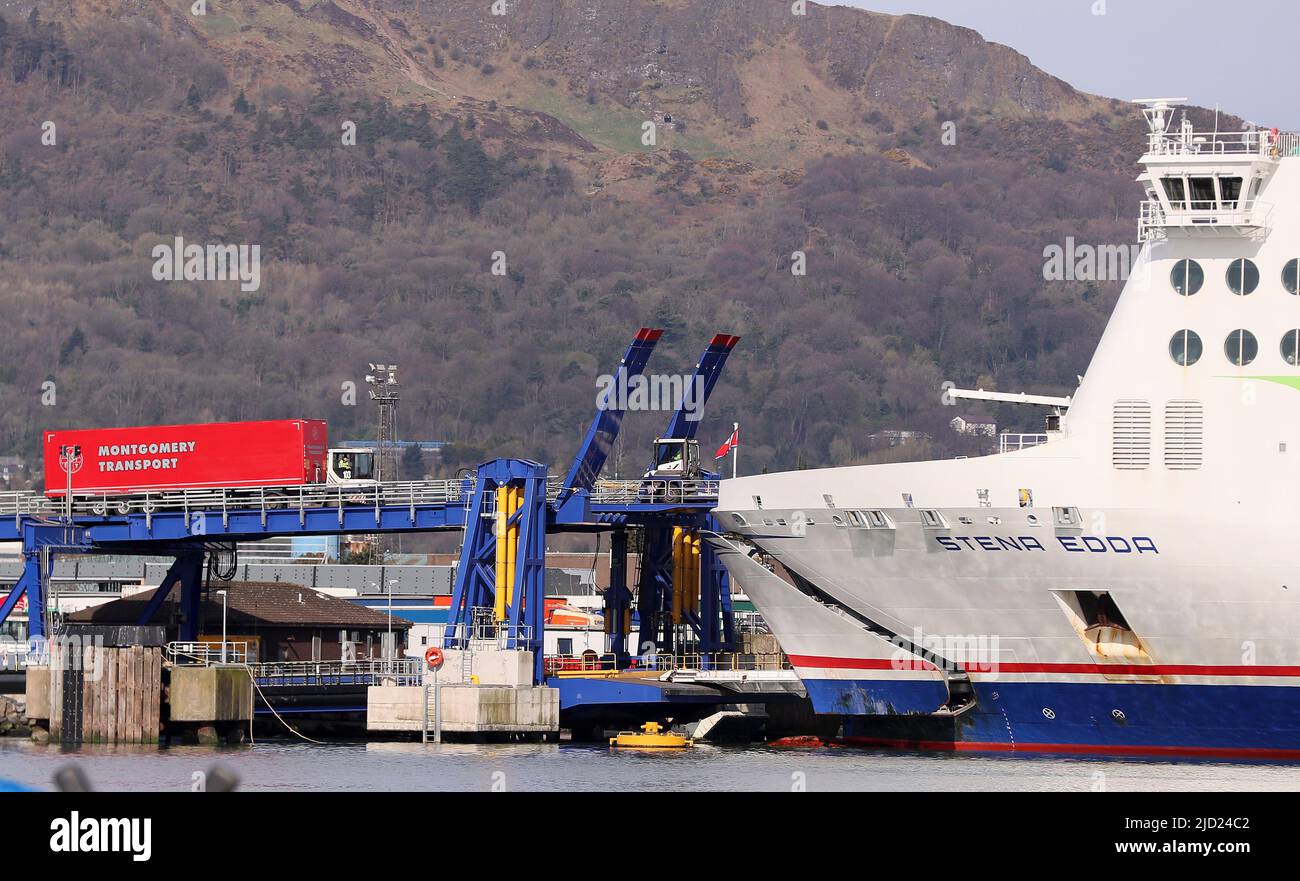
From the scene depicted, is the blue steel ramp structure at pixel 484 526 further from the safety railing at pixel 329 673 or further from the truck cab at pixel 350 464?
the safety railing at pixel 329 673

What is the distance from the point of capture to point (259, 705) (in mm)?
74562

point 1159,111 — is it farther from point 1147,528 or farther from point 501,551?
point 501,551

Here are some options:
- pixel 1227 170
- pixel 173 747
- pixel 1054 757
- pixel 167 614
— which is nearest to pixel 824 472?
pixel 1054 757

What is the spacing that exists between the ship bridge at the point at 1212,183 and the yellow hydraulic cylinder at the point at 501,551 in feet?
85.1

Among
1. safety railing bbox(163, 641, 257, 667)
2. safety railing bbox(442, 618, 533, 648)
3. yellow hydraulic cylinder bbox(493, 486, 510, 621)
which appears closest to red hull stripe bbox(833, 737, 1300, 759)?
safety railing bbox(442, 618, 533, 648)

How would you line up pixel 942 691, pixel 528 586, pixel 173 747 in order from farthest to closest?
pixel 528 586 < pixel 173 747 < pixel 942 691

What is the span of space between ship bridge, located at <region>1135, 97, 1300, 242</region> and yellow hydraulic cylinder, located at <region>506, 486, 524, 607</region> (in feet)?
84.4

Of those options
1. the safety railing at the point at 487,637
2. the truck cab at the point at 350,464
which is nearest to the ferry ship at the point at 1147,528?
the safety railing at the point at 487,637

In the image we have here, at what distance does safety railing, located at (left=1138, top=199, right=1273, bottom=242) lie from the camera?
5812 cm

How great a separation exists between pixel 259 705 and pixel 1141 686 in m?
32.1

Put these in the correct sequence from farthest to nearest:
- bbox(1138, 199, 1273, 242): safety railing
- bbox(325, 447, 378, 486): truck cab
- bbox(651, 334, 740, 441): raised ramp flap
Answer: bbox(651, 334, 740, 441): raised ramp flap → bbox(325, 447, 378, 486): truck cab → bbox(1138, 199, 1273, 242): safety railing

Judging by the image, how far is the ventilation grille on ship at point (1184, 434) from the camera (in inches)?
2245

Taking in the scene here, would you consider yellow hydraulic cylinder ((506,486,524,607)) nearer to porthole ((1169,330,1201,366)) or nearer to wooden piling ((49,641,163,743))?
wooden piling ((49,641,163,743))
